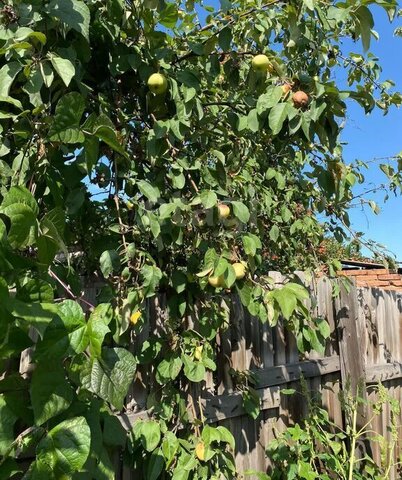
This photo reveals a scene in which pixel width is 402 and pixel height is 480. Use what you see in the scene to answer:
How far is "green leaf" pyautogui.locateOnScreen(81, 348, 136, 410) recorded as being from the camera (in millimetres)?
1030

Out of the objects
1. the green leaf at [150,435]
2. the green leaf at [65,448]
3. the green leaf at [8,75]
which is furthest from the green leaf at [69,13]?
the green leaf at [150,435]

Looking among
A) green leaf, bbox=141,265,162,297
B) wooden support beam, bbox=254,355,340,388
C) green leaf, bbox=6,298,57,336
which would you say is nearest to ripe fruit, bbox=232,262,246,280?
green leaf, bbox=141,265,162,297

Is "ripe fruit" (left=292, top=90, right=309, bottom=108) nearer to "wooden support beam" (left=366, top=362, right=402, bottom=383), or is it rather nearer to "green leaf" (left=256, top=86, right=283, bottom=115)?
"green leaf" (left=256, top=86, right=283, bottom=115)

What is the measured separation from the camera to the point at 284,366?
2697 mm

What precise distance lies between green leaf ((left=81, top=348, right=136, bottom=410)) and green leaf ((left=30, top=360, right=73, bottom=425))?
0.07 metres

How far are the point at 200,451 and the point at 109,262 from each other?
80cm

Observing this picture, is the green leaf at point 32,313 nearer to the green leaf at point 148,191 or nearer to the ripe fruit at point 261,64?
the green leaf at point 148,191

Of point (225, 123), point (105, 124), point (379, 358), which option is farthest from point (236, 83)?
point (379, 358)

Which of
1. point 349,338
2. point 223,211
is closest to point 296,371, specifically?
point 349,338

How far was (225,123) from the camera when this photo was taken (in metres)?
2.21

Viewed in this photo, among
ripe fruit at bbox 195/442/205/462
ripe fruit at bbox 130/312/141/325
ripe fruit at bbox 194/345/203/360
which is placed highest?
ripe fruit at bbox 130/312/141/325

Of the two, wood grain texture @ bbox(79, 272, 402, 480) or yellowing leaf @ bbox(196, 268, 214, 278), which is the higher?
yellowing leaf @ bbox(196, 268, 214, 278)

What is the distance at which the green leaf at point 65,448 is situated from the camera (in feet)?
3.02

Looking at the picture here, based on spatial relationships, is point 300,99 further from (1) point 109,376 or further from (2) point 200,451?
(2) point 200,451
